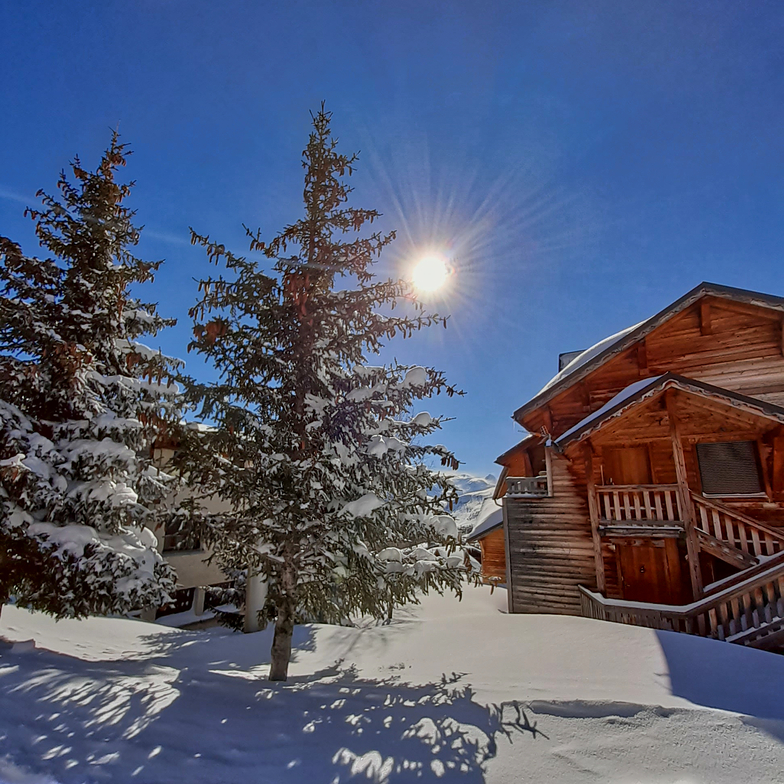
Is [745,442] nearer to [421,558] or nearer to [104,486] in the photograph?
[421,558]

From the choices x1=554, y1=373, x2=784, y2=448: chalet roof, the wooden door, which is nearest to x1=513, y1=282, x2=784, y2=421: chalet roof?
x1=554, y1=373, x2=784, y2=448: chalet roof

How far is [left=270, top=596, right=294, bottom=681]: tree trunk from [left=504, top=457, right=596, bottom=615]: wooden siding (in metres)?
8.32

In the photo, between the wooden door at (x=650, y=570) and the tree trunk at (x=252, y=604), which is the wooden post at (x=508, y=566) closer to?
the wooden door at (x=650, y=570)

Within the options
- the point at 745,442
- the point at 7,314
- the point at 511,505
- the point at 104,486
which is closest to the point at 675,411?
the point at 745,442

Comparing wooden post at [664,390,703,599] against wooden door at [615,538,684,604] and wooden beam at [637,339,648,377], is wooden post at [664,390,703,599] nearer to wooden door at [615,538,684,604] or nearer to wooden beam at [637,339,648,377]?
wooden door at [615,538,684,604]

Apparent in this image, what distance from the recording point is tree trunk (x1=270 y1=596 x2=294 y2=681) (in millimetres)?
6559

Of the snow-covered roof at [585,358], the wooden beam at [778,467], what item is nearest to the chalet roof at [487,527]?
the snow-covered roof at [585,358]

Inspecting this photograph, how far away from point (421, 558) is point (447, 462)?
64.7 inches

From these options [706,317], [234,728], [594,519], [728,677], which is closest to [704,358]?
[706,317]

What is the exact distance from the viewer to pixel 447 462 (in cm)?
707

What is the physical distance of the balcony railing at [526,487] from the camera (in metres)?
13.1

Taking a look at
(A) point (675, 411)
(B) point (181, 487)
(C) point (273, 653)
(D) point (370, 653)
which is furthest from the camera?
(A) point (675, 411)

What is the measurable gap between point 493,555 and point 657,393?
53.5 ft

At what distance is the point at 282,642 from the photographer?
21.9 feet
